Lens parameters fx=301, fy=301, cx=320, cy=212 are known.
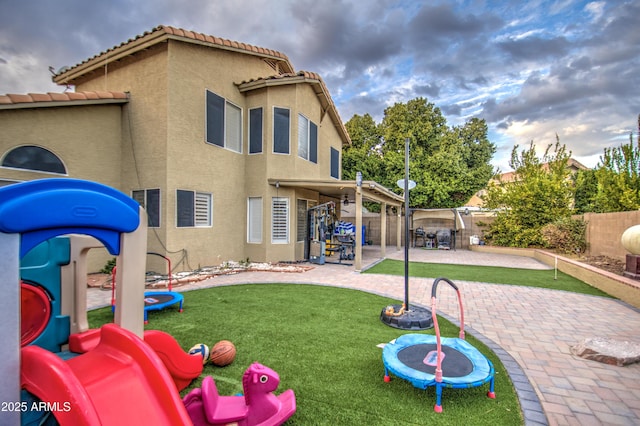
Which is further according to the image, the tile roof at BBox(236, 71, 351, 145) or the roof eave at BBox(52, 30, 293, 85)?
the tile roof at BBox(236, 71, 351, 145)

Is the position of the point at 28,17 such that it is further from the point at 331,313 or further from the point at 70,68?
the point at 331,313

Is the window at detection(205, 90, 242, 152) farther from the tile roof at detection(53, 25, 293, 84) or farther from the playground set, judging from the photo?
the playground set

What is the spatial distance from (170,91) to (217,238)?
4.93 meters

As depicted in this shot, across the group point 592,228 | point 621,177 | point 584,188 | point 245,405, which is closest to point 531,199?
point 592,228

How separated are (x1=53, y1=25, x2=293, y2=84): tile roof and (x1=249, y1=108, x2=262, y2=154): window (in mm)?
2263

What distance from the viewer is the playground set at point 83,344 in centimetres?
165

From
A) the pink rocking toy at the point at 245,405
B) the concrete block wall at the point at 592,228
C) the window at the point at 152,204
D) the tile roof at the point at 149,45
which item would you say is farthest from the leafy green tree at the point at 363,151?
the pink rocking toy at the point at 245,405

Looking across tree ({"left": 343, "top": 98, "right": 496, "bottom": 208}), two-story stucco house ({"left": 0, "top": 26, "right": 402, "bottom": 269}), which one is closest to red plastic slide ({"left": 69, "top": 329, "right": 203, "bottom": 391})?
two-story stucco house ({"left": 0, "top": 26, "right": 402, "bottom": 269})

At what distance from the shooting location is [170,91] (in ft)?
30.4

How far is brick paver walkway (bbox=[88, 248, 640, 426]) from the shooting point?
2.97 m

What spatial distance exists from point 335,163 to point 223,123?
291 inches

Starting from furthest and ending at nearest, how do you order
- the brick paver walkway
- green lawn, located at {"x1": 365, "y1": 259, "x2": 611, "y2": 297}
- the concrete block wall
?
the concrete block wall
green lawn, located at {"x1": 365, "y1": 259, "x2": 611, "y2": 297}
the brick paver walkway

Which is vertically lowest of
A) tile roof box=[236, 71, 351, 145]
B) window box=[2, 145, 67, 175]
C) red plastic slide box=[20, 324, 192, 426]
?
red plastic slide box=[20, 324, 192, 426]

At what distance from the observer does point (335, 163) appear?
16.9 m
